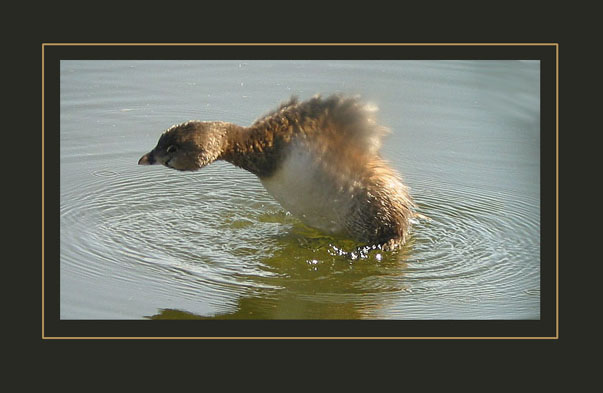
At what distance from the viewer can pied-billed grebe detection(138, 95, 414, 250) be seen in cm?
861

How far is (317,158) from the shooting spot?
8.62m

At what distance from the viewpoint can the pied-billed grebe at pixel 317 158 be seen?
28.2ft

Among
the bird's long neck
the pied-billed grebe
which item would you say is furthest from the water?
the bird's long neck

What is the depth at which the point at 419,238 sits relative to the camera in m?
9.39

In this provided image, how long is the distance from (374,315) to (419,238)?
1.99 metres

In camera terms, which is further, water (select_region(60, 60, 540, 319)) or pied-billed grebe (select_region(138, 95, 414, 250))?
pied-billed grebe (select_region(138, 95, 414, 250))

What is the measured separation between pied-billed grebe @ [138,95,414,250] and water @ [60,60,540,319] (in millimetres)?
301

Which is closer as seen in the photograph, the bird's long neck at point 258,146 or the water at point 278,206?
the water at point 278,206

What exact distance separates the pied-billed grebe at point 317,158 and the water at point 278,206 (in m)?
0.30

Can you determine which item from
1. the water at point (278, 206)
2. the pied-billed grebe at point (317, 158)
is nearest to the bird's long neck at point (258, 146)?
the pied-billed grebe at point (317, 158)

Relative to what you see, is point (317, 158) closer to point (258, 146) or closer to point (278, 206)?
point (258, 146)

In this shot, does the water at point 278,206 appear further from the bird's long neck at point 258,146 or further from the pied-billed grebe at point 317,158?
the bird's long neck at point 258,146

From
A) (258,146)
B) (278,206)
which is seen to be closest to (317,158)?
(258,146)

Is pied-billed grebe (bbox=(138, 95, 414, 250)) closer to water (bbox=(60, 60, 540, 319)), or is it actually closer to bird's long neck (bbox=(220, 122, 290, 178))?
bird's long neck (bbox=(220, 122, 290, 178))
